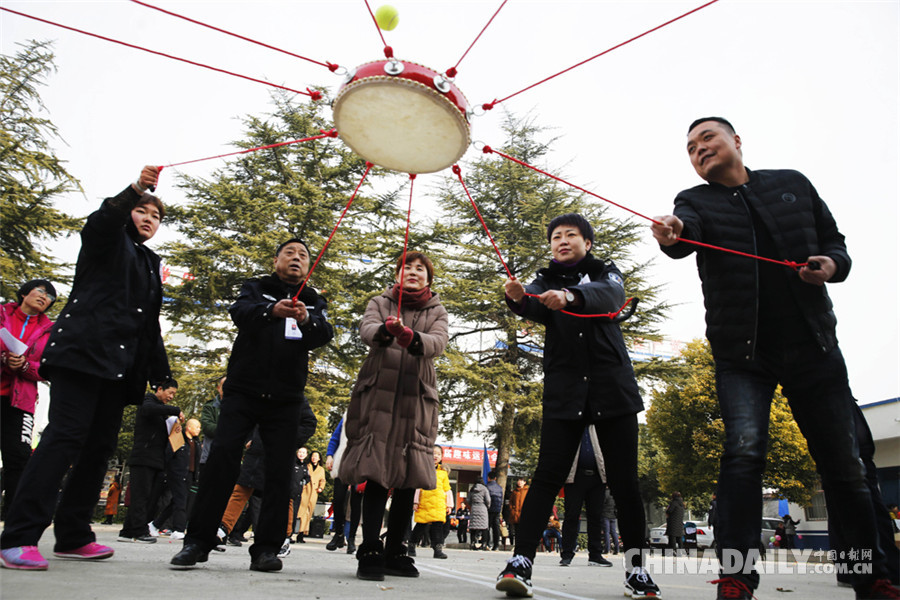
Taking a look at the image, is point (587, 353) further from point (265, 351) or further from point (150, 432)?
point (150, 432)

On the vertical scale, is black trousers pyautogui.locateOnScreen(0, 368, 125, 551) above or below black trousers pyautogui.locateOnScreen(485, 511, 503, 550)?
above

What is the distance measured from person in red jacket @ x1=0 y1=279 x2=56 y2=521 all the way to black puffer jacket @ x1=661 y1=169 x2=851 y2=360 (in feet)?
14.6

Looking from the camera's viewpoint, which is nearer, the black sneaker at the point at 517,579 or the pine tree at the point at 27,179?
the black sneaker at the point at 517,579

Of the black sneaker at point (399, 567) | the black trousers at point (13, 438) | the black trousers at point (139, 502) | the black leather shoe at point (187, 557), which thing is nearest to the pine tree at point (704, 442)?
the black trousers at point (139, 502)

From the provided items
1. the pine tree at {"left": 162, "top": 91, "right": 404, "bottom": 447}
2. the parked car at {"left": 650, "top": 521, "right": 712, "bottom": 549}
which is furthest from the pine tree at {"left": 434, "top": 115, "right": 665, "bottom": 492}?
the parked car at {"left": 650, "top": 521, "right": 712, "bottom": 549}

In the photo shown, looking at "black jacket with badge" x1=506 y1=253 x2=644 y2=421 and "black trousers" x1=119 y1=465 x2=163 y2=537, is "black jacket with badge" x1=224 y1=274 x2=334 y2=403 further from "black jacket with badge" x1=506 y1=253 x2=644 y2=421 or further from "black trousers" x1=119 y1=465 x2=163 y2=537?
"black trousers" x1=119 y1=465 x2=163 y2=537

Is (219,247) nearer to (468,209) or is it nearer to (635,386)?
(468,209)

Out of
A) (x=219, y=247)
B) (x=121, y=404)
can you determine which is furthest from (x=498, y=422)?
(x=121, y=404)

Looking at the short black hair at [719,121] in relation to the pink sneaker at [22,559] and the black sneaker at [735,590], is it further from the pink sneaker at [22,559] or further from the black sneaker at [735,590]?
the pink sneaker at [22,559]

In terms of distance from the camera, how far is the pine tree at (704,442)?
1022 inches

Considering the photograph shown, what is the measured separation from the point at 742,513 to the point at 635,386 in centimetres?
96

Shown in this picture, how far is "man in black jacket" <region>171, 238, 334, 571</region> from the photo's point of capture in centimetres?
373

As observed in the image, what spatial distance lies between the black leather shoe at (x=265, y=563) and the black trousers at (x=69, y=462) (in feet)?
3.20

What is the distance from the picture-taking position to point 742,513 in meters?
2.75
